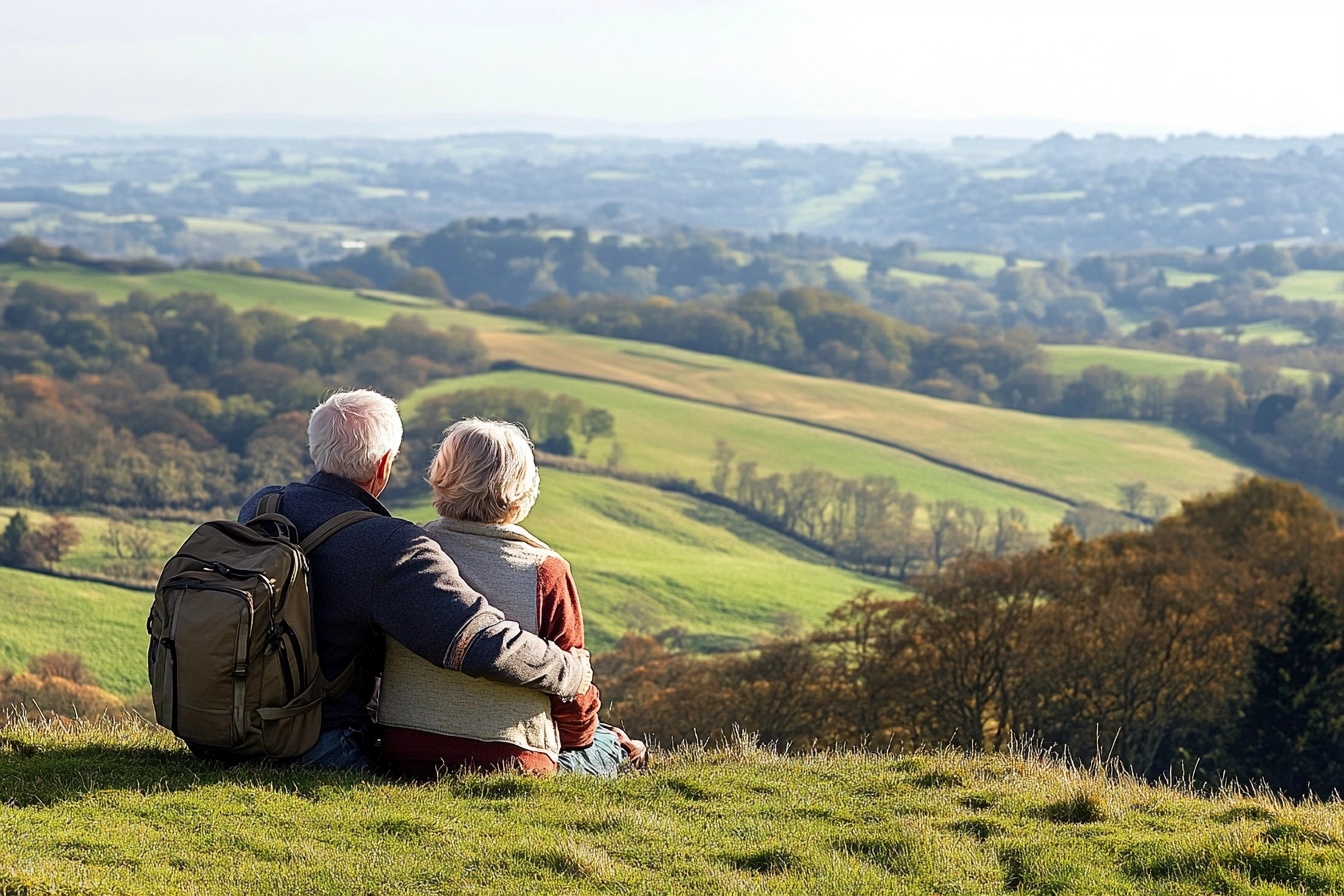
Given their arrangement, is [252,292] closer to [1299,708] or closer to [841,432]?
[841,432]

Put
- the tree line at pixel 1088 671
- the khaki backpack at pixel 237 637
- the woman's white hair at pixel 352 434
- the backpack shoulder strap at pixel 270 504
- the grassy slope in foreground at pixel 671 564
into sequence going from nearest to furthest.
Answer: the khaki backpack at pixel 237 637 → the woman's white hair at pixel 352 434 → the backpack shoulder strap at pixel 270 504 → the tree line at pixel 1088 671 → the grassy slope in foreground at pixel 671 564

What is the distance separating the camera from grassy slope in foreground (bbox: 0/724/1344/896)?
18.8 ft

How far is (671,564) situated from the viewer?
255ft

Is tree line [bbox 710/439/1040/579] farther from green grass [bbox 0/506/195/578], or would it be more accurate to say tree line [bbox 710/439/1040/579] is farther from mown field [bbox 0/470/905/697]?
green grass [bbox 0/506/195/578]

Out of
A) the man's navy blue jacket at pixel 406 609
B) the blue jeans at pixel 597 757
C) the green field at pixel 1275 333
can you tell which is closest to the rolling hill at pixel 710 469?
the blue jeans at pixel 597 757

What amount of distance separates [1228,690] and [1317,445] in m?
91.1

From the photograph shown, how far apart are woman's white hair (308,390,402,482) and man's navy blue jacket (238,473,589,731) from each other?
0.57 ft

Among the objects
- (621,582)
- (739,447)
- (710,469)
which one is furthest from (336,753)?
(739,447)

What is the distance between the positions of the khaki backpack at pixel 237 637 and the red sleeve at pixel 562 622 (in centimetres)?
104

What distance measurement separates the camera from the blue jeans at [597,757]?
7613 millimetres

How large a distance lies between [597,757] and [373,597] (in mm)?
1855

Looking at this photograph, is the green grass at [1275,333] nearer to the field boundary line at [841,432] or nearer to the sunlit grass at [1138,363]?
the sunlit grass at [1138,363]

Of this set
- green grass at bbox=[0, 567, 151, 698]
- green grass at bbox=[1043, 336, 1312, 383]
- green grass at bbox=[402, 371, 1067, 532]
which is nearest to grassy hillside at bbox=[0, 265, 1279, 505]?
green grass at bbox=[402, 371, 1067, 532]

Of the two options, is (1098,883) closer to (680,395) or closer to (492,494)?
(492,494)
